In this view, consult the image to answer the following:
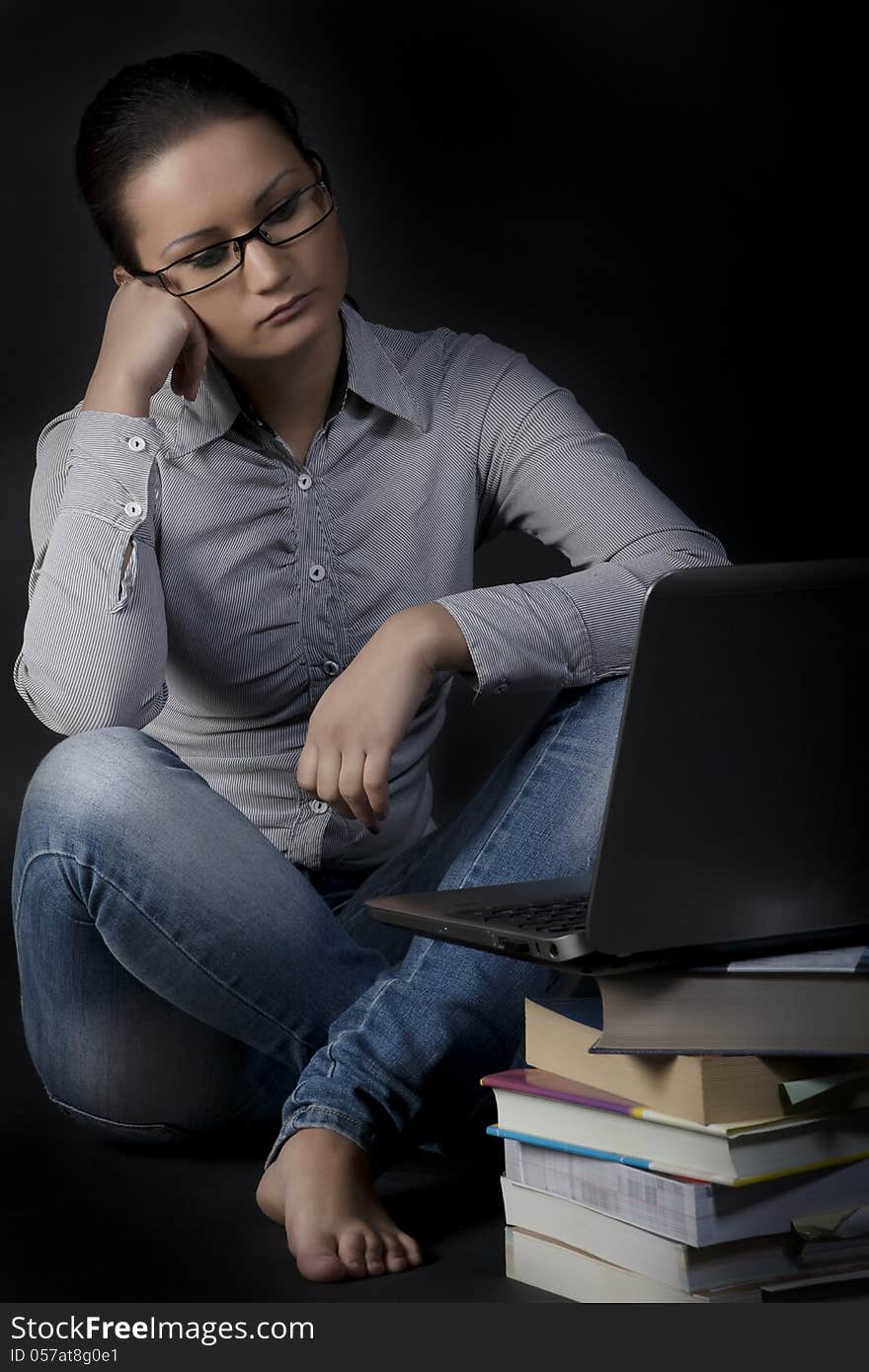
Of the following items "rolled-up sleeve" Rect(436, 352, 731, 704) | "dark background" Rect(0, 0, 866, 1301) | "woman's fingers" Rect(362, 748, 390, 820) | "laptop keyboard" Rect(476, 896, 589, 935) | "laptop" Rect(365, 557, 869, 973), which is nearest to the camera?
"laptop" Rect(365, 557, 869, 973)

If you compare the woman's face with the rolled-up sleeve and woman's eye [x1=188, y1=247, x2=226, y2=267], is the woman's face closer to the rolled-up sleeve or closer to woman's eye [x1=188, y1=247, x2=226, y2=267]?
woman's eye [x1=188, y1=247, x2=226, y2=267]

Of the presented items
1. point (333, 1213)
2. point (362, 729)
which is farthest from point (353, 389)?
point (333, 1213)

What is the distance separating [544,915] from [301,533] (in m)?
0.76

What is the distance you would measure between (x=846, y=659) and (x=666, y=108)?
2.23 m

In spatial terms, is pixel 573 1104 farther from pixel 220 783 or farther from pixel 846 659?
pixel 220 783

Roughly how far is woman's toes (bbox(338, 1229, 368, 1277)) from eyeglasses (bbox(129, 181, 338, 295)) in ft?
3.32

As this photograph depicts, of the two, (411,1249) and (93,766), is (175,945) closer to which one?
(93,766)

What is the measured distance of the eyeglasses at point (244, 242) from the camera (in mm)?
1846

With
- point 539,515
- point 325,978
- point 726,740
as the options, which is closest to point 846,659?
point 726,740

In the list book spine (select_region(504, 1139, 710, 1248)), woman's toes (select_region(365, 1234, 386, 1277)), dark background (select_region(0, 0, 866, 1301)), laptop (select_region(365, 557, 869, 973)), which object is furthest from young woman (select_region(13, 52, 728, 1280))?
dark background (select_region(0, 0, 866, 1301))

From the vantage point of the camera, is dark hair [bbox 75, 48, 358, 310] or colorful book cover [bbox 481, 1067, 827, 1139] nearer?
colorful book cover [bbox 481, 1067, 827, 1139]

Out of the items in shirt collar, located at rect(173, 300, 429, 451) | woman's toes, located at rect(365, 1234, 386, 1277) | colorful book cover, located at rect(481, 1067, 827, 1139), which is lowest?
woman's toes, located at rect(365, 1234, 386, 1277)

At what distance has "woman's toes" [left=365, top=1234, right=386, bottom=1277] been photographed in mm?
1416

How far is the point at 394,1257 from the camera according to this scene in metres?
1.43
